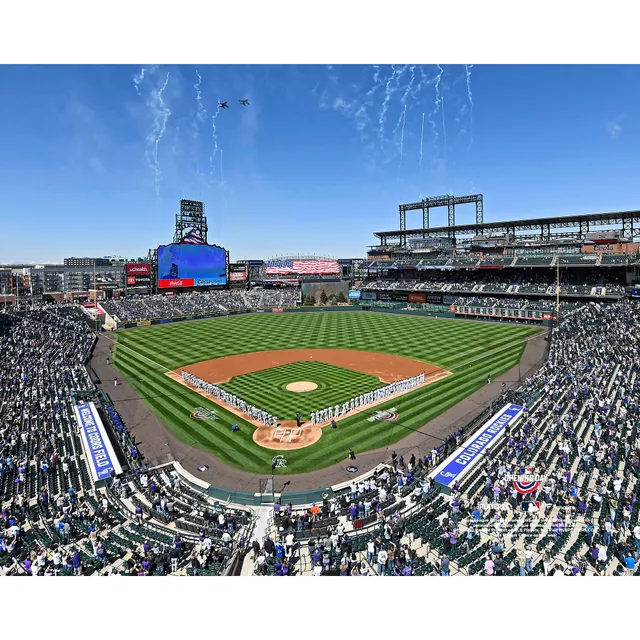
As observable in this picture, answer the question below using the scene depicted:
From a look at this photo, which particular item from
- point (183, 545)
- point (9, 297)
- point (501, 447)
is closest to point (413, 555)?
point (183, 545)

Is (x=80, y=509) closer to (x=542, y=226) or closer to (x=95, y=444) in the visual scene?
(x=95, y=444)

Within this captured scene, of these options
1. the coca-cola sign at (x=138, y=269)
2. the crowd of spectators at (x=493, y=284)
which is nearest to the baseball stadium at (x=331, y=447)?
the crowd of spectators at (x=493, y=284)

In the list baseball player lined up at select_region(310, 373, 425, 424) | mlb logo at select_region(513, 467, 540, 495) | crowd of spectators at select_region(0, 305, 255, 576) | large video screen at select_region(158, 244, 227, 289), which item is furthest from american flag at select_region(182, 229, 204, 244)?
mlb logo at select_region(513, 467, 540, 495)

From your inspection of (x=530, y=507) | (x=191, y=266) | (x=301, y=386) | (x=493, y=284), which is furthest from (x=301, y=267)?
(x=530, y=507)

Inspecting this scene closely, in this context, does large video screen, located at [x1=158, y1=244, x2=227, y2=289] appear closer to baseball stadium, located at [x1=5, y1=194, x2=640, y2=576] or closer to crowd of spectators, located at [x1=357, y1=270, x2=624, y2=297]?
baseball stadium, located at [x1=5, y1=194, x2=640, y2=576]

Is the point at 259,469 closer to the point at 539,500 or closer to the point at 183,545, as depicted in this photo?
the point at 183,545

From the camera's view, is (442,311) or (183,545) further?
(442,311)
